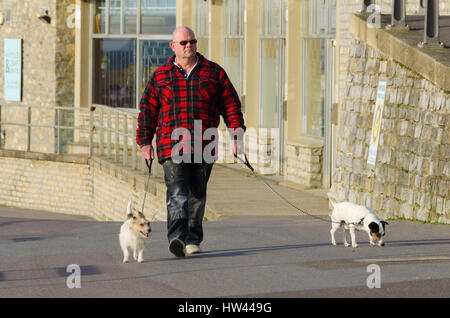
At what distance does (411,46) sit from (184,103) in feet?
15.2

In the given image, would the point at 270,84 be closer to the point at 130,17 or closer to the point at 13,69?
the point at 130,17

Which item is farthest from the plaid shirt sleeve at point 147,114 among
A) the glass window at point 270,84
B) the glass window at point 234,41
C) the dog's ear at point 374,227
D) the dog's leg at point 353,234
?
the glass window at point 234,41

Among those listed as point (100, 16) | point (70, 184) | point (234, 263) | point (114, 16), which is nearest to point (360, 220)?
point (234, 263)

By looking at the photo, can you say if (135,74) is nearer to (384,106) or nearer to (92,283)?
(384,106)

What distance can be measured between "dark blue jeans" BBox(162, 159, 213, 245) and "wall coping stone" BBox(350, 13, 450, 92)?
3.64 meters

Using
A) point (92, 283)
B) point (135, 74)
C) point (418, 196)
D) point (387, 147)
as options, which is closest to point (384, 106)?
point (387, 147)

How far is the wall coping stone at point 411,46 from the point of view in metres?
12.4

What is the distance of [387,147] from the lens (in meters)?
14.1

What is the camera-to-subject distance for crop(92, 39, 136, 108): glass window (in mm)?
28203

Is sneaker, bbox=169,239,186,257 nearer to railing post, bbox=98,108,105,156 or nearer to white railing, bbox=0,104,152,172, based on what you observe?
white railing, bbox=0,104,152,172

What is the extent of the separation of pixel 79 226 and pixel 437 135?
4174 mm

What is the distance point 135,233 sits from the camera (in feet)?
30.7

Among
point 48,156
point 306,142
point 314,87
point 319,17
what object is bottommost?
point 48,156

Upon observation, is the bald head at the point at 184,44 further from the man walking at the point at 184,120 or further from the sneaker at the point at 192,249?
the sneaker at the point at 192,249
